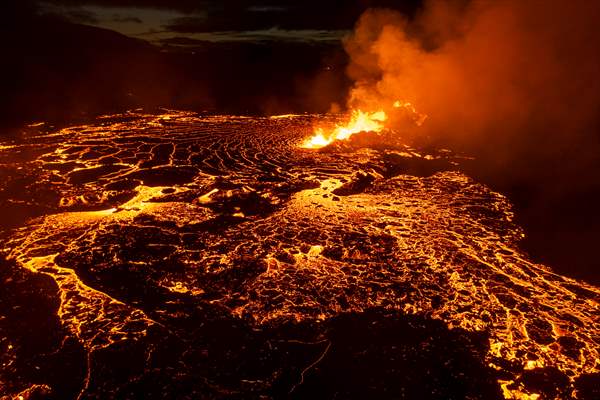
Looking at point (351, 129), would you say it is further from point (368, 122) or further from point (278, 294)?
point (278, 294)

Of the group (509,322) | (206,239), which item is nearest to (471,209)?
(509,322)

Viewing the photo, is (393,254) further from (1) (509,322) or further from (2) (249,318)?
(2) (249,318)

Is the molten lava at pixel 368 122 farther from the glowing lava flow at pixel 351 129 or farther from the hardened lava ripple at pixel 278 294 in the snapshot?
the hardened lava ripple at pixel 278 294

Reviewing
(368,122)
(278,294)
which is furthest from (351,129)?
(278,294)

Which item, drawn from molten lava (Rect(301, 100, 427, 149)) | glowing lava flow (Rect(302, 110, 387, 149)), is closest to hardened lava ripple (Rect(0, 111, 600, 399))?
glowing lava flow (Rect(302, 110, 387, 149))

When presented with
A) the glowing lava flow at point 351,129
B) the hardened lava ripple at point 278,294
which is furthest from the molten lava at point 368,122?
the hardened lava ripple at point 278,294

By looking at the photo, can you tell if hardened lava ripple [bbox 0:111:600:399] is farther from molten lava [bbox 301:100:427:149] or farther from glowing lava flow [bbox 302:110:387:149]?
molten lava [bbox 301:100:427:149]
